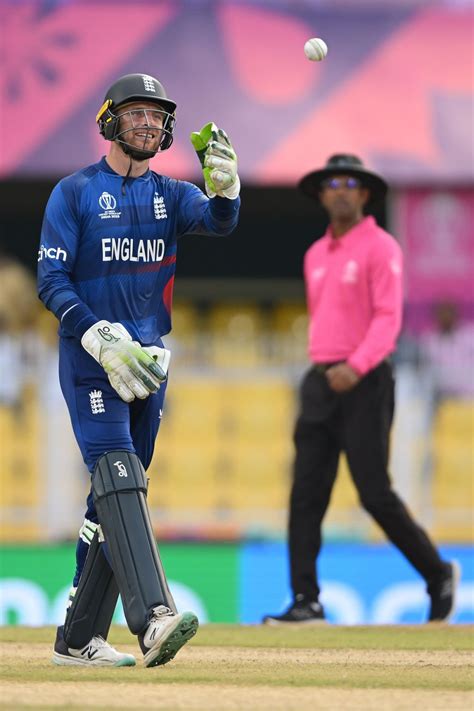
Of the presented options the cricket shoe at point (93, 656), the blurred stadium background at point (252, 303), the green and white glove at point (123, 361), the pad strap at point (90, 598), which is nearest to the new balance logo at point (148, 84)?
the green and white glove at point (123, 361)

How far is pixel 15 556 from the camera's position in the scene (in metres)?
9.65

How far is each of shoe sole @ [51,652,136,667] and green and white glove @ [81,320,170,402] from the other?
2.74 ft

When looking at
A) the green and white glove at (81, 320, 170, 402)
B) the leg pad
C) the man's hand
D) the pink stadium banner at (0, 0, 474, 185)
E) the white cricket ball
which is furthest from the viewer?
the pink stadium banner at (0, 0, 474, 185)

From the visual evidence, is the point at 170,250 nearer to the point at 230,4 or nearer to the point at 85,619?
the point at 85,619

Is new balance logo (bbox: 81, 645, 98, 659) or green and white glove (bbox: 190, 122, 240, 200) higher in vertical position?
green and white glove (bbox: 190, 122, 240, 200)

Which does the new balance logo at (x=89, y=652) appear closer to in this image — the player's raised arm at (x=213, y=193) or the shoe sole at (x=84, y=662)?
the shoe sole at (x=84, y=662)

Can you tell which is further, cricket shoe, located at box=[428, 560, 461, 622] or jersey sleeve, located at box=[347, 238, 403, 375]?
cricket shoe, located at box=[428, 560, 461, 622]

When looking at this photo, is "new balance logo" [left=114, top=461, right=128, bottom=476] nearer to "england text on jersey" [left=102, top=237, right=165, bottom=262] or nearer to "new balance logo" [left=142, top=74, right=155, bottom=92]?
"england text on jersey" [left=102, top=237, right=165, bottom=262]

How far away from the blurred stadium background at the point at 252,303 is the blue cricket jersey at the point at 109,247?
15.0 feet

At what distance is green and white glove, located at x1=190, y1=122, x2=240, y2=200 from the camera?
497 centimetres

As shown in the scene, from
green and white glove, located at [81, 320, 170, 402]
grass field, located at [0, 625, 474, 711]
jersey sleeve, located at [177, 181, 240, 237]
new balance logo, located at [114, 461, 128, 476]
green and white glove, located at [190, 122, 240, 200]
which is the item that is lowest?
grass field, located at [0, 625, 474, 711]

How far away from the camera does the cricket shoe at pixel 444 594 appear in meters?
7.01

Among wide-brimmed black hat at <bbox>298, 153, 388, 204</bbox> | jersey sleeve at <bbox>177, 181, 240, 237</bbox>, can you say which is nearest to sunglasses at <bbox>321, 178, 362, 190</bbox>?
wide-brimmed black hat at <bbox>298, 153, 388, 204</bbox>

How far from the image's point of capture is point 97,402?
4.91 meters
